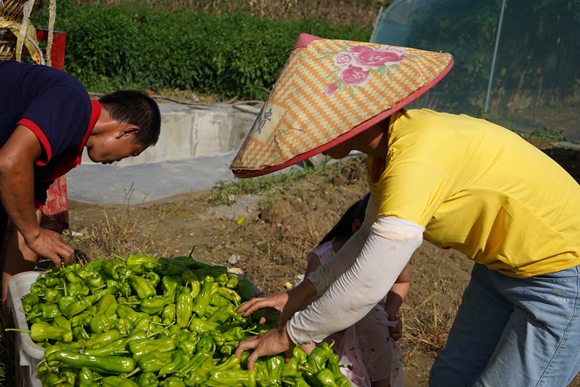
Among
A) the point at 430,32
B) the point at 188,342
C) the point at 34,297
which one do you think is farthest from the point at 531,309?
the point at 430,32

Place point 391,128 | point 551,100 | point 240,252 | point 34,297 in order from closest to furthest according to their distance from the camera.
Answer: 1. point 391,128
2. point 34,297
3. point 240,252
4. point 551,100

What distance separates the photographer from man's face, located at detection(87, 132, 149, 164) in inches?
97.1

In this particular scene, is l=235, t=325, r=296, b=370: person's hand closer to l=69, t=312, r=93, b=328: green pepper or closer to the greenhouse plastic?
l=69, t=312, r=93, b=328: green pepper

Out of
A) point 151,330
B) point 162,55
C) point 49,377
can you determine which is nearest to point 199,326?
point 151,330

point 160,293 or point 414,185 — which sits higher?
point 414,185

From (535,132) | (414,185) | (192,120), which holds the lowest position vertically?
(192,120)

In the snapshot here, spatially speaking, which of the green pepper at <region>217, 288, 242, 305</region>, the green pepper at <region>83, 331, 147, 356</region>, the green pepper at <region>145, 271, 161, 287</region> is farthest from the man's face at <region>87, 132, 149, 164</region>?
the green pepper at <region>83, 331, 147, 356</region>

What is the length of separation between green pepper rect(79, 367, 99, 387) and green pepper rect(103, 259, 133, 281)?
24.9 inches

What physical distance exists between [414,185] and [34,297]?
181 centimetres

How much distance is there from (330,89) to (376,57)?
0.65 ft

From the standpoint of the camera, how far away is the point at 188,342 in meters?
1.91

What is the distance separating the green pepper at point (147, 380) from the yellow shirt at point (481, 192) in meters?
1.06

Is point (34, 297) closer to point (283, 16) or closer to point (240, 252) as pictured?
point (240, 252)

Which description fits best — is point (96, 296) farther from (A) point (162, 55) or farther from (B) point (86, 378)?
(A) point (162, 55)
